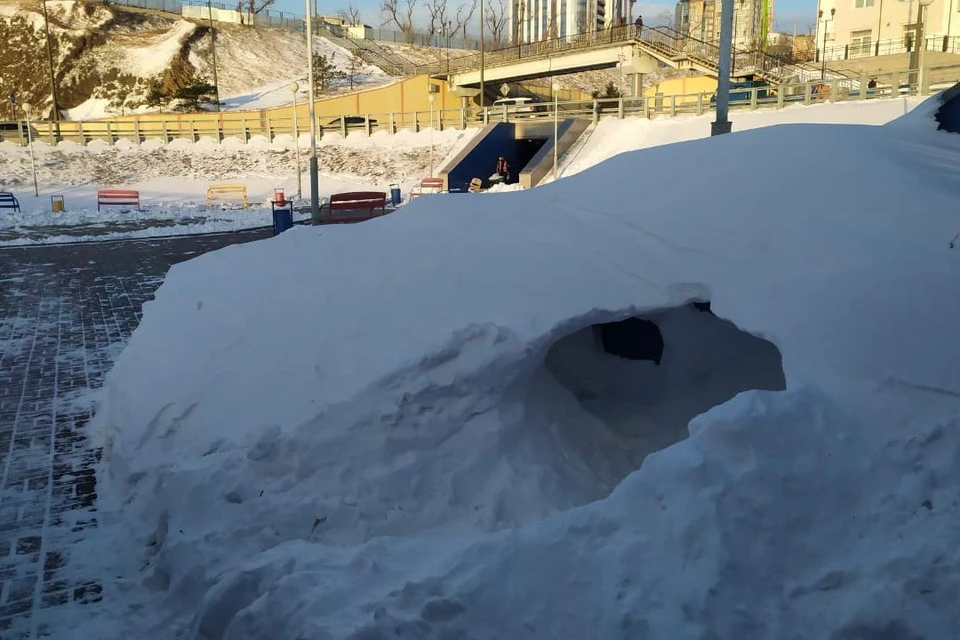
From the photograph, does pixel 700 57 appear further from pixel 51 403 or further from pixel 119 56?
pixel 119 56

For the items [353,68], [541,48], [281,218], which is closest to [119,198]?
[281,218]

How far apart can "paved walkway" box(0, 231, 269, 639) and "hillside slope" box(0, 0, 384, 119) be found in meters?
42.4

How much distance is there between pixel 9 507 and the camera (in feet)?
16.7

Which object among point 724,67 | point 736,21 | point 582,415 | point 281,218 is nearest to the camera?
point 582,415

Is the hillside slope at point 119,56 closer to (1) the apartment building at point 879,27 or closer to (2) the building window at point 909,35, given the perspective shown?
(1) the apartment building at point 879,27

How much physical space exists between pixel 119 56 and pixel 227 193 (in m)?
34.0

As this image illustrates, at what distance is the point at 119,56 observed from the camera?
5497 cm

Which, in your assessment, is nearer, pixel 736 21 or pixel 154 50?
pixel 154 50

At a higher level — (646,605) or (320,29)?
(320,29)

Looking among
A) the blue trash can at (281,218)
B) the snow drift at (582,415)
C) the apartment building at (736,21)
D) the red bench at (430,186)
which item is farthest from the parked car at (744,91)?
the snow drift at (582,415)

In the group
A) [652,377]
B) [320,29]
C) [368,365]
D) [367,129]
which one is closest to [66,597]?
[368,365]

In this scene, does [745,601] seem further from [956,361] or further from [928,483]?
[956,361]

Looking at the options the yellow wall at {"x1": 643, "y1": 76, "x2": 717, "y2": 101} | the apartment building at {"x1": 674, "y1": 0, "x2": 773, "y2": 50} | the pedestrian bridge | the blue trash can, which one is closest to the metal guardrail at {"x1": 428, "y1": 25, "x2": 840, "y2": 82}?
the pedestrian bridge

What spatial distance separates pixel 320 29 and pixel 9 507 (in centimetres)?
6753
